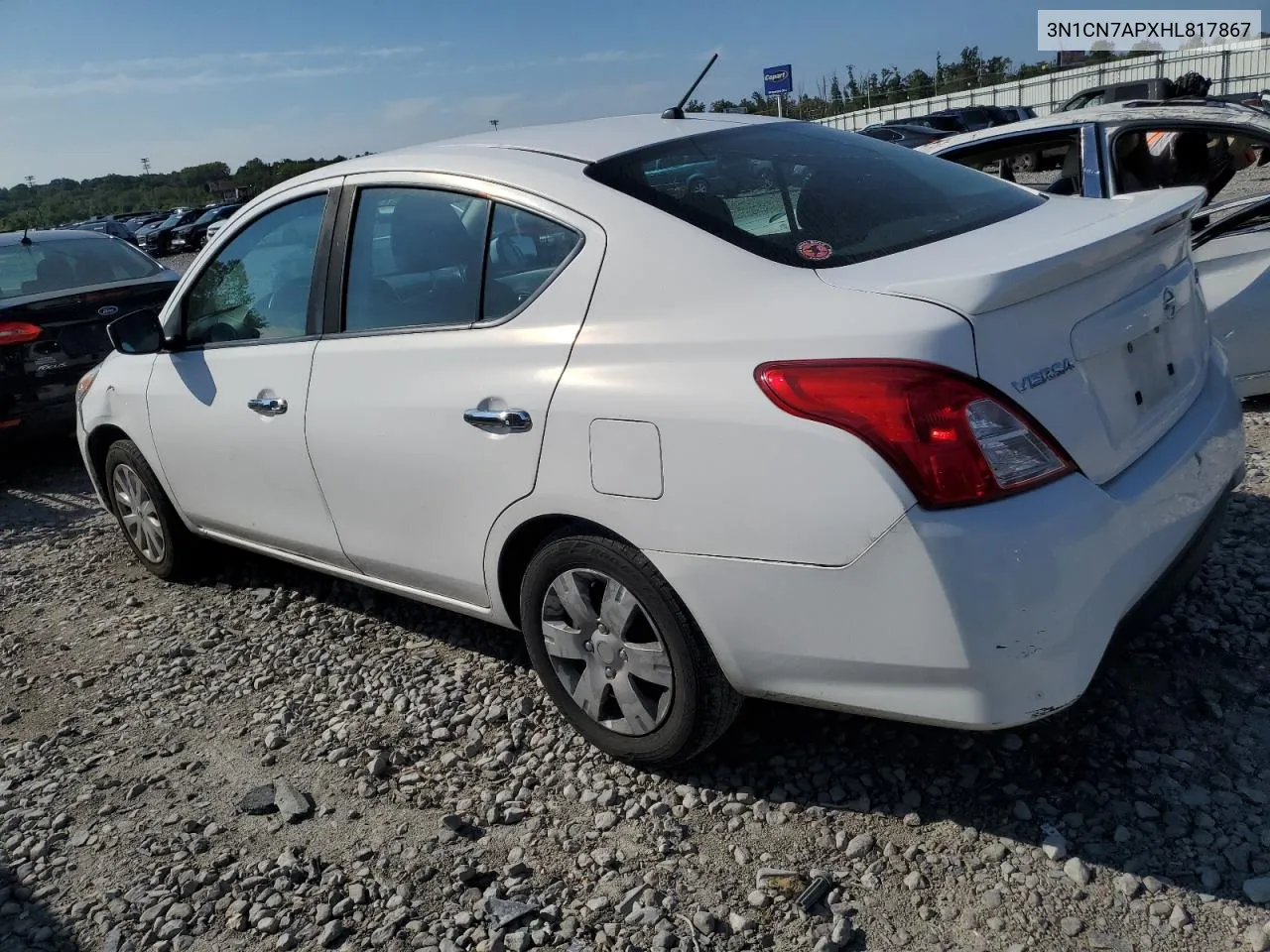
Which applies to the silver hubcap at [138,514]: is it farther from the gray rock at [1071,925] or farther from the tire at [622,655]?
the gray rock at [1071,925]

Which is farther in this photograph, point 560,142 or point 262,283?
point 262,283

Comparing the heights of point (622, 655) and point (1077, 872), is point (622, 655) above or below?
above

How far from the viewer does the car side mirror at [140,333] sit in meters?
4.27

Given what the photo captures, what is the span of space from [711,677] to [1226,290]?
380 centimetres

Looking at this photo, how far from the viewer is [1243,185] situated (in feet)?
56.3

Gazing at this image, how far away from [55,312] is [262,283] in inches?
147

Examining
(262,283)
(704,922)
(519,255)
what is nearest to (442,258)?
(519,255)

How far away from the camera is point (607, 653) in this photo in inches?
114

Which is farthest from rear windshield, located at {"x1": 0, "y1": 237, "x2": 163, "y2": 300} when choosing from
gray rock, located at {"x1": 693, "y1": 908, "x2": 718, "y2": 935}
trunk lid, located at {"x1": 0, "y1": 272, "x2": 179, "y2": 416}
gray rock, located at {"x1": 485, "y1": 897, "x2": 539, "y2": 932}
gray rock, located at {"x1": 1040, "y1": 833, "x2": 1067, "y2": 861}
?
gray rock, located at {"x1": 1040, "y1": 833, "x2": 1067, "y2": 861}

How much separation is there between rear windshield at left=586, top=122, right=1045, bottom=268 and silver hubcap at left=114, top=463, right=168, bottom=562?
288 centimetres

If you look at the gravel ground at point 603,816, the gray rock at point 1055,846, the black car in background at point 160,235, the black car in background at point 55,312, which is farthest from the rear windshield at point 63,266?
the black car in background at point 160,235

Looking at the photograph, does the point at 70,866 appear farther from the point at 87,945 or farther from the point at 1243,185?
the point at 1243,185

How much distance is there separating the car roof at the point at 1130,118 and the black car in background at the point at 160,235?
33.7 m

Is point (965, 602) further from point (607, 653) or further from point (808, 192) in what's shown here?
point (808, 192)
